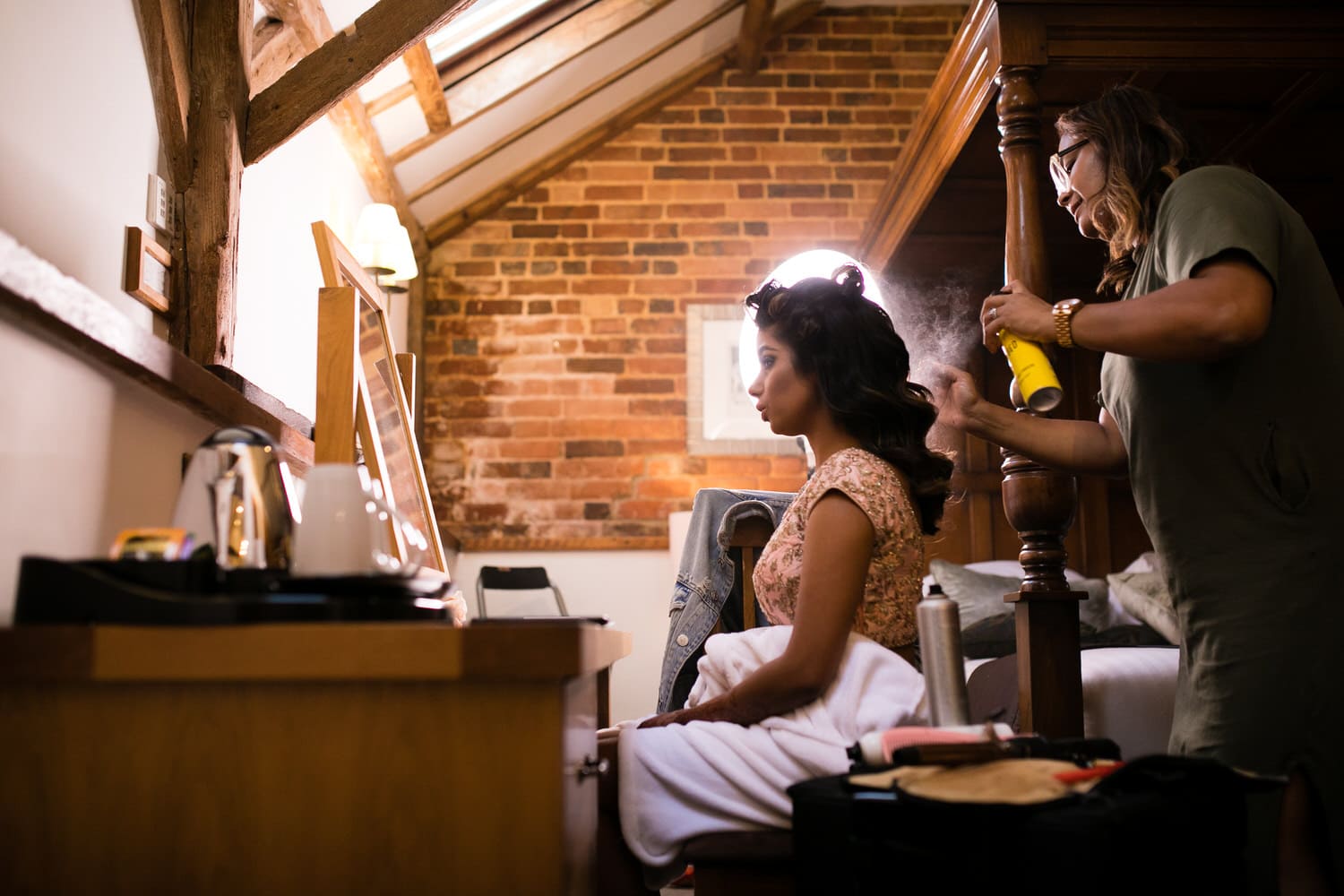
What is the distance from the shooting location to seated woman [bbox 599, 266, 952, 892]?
1452mm

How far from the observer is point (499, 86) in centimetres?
461

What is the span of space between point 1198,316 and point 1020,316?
1.07 ft

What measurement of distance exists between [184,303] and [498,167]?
3.14m

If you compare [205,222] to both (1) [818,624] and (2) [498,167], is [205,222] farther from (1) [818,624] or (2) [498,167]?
(2) [498,167]

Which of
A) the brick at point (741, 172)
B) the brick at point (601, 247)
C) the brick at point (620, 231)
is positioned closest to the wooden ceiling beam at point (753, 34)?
the brick at point (741, 172)

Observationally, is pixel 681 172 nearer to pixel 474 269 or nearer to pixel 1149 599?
pixel 474 269

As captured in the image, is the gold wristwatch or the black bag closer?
the black bag

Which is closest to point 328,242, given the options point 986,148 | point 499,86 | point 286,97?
point 286,97

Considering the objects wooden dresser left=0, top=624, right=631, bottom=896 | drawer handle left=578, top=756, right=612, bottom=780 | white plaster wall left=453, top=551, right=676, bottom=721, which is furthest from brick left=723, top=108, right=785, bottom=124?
wooden dresser left=0, top=624, right=631, bottom=896

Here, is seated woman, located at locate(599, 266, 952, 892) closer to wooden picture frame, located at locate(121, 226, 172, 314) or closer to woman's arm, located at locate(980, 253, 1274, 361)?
woman's arm, located at locate(980, 253, 1274, 361)

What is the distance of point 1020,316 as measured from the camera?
1.77 m

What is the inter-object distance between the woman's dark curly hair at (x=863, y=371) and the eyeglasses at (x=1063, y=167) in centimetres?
40

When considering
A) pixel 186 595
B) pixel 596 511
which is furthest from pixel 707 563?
pixel 596 511

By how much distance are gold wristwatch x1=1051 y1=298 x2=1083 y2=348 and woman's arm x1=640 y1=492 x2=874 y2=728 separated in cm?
42
